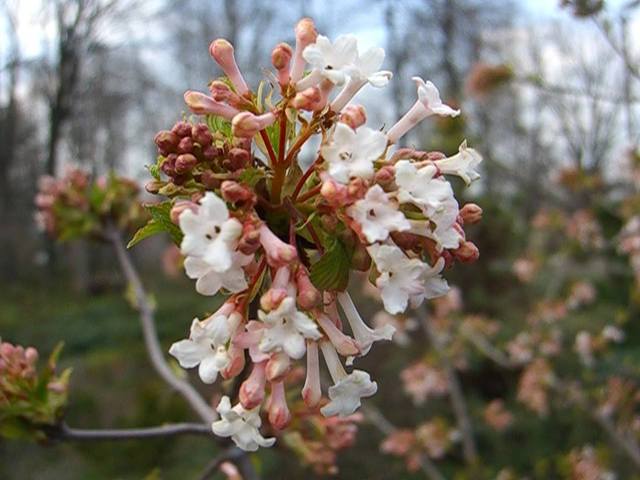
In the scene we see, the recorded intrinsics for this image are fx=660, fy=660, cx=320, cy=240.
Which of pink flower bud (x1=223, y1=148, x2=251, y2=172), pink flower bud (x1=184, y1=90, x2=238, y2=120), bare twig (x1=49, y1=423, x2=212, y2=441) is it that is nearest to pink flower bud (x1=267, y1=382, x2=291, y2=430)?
pink flower bud (x1=223, y1=148, x2=251, y2=172)

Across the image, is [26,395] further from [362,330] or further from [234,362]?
[362,330]

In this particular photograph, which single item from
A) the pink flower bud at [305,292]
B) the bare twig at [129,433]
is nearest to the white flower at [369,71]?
the pink flower bud at [305,292]

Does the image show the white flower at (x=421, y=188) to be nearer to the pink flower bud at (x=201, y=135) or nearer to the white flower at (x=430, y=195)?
the white flower at (x=430, y=195)

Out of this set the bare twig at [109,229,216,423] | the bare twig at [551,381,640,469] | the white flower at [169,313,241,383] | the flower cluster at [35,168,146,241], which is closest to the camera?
the white flower at [169,313,241,383]

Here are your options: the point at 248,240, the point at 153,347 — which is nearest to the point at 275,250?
the point at 248,240

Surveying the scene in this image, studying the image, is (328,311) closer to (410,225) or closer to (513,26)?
(410,225)

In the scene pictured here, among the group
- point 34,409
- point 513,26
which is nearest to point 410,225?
point 34,409

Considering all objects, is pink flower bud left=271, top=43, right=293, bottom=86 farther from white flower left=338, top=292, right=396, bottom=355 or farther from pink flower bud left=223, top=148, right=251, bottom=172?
white flower left=338, top=292, right=396, bottom=355
